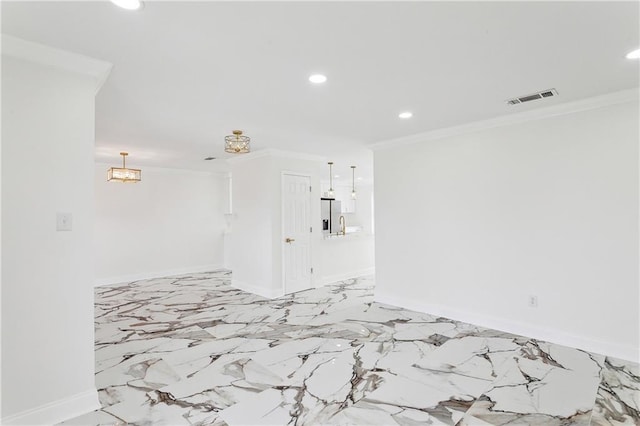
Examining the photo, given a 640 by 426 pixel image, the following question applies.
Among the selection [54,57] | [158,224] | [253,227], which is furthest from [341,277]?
[54,57]

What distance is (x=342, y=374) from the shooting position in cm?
292

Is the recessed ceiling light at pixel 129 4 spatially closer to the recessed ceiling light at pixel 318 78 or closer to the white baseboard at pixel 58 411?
the recessed ceiling light at pixel 318 78

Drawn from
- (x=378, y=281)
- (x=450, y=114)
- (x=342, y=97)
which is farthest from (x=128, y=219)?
(x=450, y=114)

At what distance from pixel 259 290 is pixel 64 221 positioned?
12.4 feet

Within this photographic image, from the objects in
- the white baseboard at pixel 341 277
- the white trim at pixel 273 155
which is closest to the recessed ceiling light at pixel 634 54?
the white trim at pixel 273 155

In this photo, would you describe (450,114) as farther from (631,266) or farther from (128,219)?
(128,219)

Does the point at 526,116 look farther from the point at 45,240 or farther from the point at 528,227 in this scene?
the point at 45,240

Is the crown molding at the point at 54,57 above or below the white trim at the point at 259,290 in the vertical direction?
above

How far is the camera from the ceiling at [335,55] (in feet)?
6.21

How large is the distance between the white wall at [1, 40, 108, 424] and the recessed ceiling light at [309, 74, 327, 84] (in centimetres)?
152

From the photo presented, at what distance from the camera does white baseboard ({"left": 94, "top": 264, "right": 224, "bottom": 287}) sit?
272 inches

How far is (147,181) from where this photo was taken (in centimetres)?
749

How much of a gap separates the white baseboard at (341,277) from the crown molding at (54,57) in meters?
4.73

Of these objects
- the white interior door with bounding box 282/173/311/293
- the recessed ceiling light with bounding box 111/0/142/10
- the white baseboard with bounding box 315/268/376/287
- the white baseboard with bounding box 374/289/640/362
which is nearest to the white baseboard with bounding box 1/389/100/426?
the recessed ceiling light with bounding box 111/0/142/10
